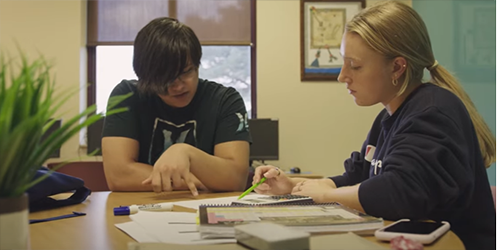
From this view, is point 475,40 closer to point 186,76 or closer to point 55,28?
point 186,76

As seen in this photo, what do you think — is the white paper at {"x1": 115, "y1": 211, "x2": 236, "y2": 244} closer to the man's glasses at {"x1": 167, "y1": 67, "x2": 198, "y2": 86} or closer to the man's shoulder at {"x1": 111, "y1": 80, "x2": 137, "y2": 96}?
the man's glasses at {"x1": 167, "y1": 67, "x2": 198, "y2": 86}

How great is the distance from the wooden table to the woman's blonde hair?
50 centimetres

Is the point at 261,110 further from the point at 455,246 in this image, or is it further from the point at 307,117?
the point at 455,246

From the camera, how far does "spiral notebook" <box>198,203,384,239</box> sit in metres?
0.67

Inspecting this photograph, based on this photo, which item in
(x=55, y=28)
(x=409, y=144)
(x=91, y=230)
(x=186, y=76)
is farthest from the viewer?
(x=55, y=28)

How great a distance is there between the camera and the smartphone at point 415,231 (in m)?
0.64

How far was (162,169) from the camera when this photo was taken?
48.3 inches

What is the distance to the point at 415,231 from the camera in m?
0.67

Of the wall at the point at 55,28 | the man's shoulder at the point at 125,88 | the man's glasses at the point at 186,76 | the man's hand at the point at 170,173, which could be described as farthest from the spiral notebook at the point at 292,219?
the wall at the point at 55,28

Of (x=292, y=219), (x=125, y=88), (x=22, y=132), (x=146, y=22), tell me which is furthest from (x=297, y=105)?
(x=22, y=132)

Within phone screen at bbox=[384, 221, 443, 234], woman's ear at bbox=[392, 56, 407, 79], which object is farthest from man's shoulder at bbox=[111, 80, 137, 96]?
phone screen at bbox=[384, 221, 443, 234]

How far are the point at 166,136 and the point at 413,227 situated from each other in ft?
3.51

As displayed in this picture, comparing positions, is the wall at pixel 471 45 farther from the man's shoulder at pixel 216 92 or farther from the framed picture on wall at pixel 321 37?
the man's shoulder at pixel 216 92

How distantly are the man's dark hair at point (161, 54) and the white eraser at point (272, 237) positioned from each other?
39.2 inches
